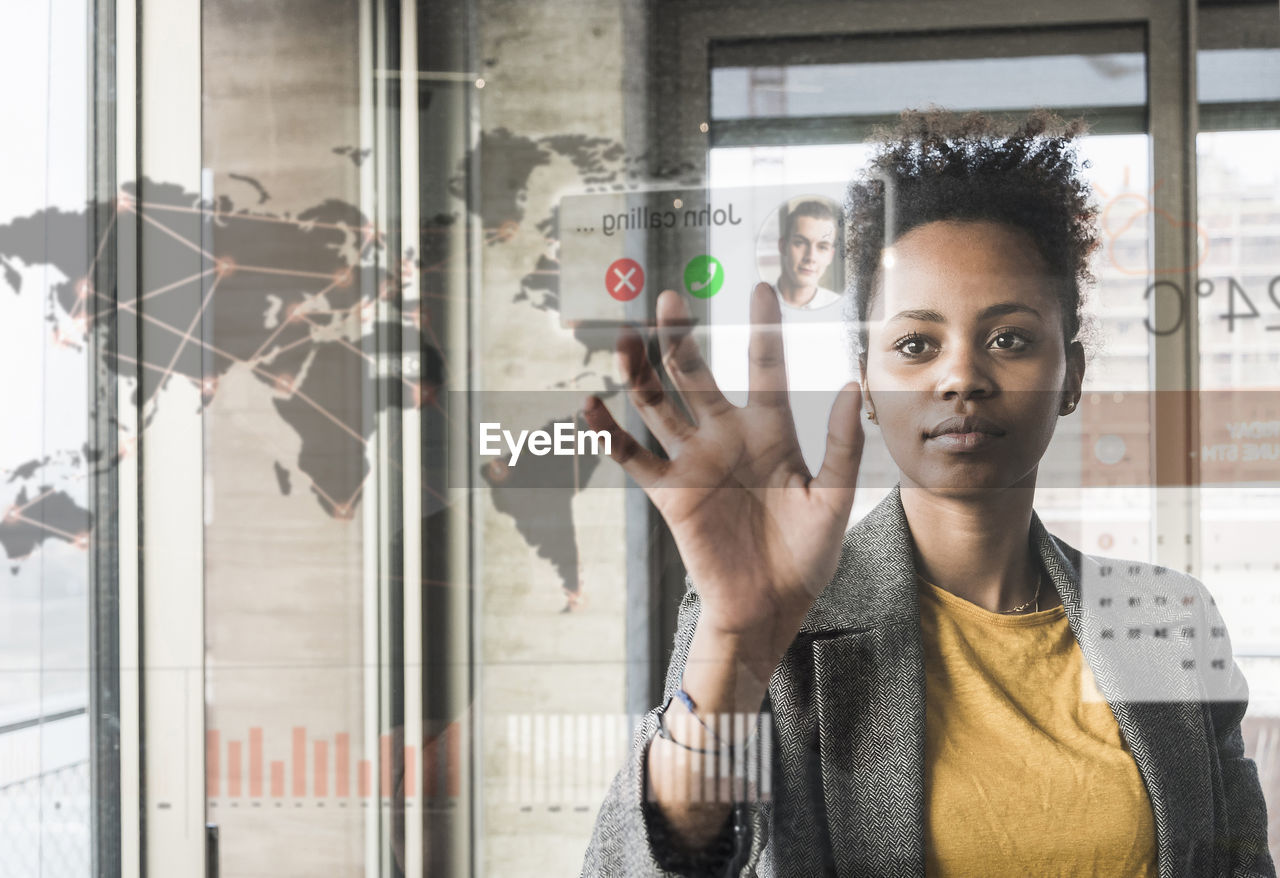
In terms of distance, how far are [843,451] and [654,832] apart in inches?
17.5

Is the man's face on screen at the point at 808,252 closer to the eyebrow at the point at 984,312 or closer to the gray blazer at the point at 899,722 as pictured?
the eyebrow at the point at 984,312

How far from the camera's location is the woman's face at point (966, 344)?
3.08ft

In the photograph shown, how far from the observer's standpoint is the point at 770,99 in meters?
0.98

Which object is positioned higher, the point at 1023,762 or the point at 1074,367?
the point at 1074,367

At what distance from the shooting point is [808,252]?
96cm

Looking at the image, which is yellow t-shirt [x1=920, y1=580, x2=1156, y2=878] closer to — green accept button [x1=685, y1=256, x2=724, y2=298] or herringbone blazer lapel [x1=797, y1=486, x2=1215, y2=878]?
herringbone blazer lapel [x1=797, y1=486, x2=1215, y2=878]

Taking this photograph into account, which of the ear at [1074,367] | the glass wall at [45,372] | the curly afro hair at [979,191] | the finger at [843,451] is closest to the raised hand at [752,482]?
the finger at [843,451]

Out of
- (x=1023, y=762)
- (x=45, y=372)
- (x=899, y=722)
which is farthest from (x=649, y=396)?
(x=45, y=372)

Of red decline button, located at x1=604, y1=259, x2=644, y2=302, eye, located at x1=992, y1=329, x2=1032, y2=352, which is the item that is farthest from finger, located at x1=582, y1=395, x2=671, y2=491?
eye, located at x1=992, y1=329, x2=1032, y2=352

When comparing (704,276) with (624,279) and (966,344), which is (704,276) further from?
(966,344)

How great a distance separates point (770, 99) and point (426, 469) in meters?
0.55

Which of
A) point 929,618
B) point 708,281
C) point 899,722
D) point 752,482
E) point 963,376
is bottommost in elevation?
point 899,722

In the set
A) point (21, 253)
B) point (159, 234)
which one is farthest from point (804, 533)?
point (21, 253)

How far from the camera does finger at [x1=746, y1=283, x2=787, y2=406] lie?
3.14ft
